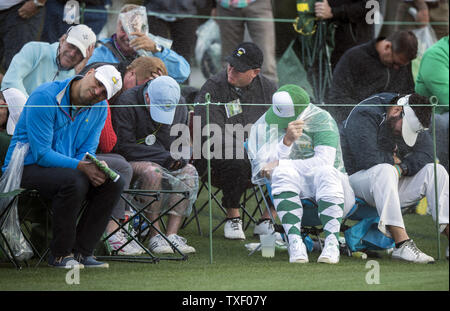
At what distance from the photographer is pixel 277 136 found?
220 inches

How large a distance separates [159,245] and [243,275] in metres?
0.85

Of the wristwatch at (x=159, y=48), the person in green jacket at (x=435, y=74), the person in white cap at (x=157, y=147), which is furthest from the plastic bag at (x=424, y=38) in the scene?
the person in white cap at (x=157, y=147)

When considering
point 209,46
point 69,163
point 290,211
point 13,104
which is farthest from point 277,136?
point 209,46

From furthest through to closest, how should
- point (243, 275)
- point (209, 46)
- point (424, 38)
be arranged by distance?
point (424, 38), point (209, 46), point (243, 275)

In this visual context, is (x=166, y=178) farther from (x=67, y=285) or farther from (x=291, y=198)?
(x=67, y=285)

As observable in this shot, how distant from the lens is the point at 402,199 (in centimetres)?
575

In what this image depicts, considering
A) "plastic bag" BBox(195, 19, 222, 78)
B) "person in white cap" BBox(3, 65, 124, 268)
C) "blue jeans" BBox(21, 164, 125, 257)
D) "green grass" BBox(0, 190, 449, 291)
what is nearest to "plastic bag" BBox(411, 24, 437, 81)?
"plastic bag" BBox(195, 19, 222, 78)

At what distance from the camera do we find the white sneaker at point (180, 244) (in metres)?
5.68

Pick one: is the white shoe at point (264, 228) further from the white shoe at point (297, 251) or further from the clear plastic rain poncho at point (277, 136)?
the white shoe at point (297, 251)

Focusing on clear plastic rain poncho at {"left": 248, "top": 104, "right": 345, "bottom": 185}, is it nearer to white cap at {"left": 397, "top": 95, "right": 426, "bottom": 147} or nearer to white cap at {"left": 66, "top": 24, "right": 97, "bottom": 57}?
white cap at {"left": 397, "top": 95, "right": 426, "bottom": 147}

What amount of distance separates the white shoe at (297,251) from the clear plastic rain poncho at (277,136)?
0.44 m

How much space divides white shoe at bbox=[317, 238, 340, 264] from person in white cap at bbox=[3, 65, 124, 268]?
120 centimetres

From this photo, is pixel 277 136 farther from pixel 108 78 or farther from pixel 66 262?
pixel 66 262
